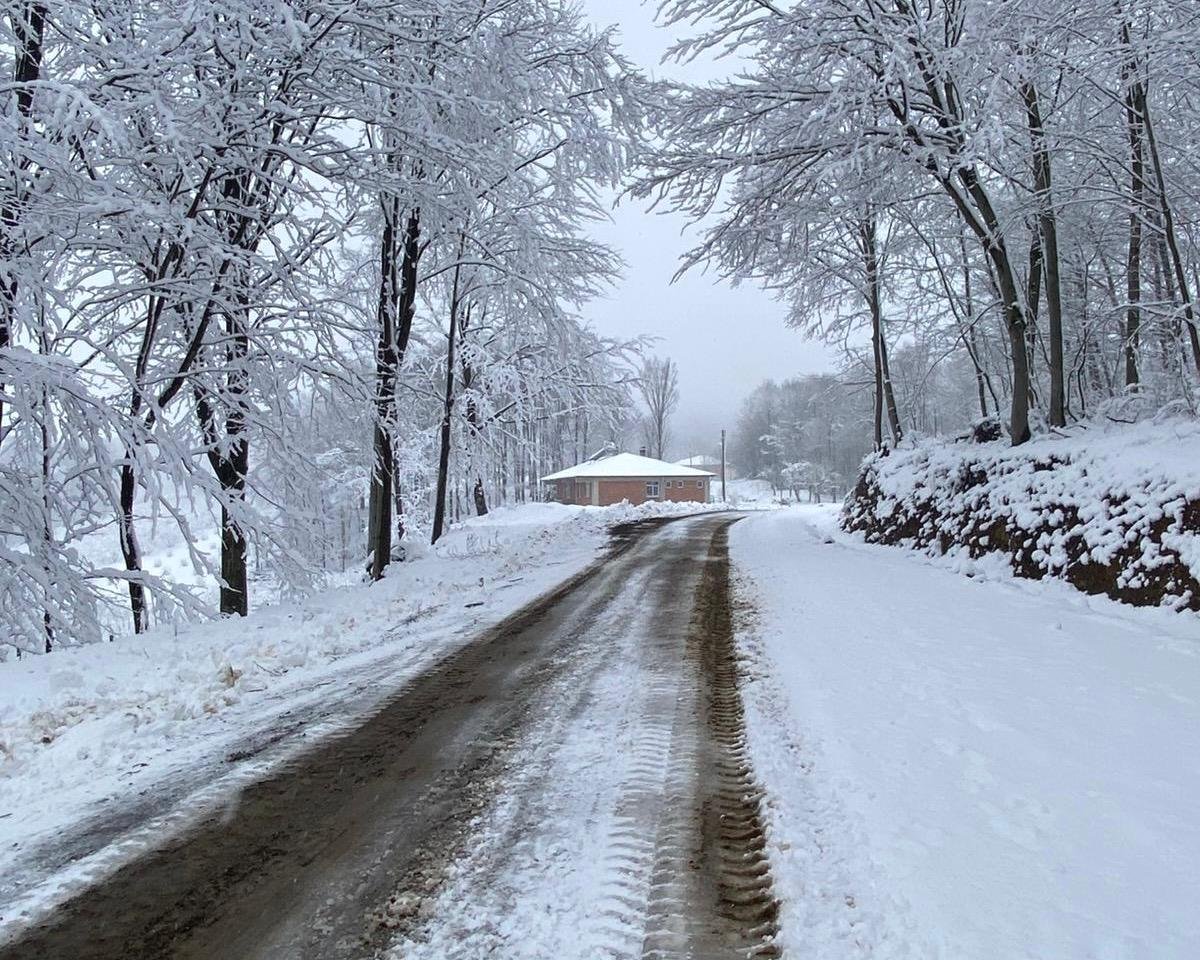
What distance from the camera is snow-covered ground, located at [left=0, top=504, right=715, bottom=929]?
10.4ft

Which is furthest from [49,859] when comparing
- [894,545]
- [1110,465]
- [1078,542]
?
[894,545]

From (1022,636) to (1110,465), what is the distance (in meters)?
3.38

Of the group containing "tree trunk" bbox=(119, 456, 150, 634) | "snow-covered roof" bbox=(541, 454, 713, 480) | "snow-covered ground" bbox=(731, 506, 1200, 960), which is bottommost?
"snow-covered ground" bbox=(731, 506, 1200, 960)

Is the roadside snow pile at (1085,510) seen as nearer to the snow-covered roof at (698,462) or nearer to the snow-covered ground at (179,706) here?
the snow-covered ground at (179,706)

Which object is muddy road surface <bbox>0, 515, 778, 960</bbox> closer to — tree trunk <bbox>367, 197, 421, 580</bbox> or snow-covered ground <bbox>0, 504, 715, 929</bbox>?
snow-covered ground <bbox>0, 504, 715, 929</bbox>

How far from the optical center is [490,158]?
8.48 metres

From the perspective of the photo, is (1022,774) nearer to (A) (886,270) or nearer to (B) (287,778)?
(B) (287,778)

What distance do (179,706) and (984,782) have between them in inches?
194

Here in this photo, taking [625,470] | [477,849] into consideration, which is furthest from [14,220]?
[625,470]

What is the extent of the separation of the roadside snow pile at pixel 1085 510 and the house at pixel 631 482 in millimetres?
34705

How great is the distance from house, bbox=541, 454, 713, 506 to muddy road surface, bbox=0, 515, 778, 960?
4213 centimetres

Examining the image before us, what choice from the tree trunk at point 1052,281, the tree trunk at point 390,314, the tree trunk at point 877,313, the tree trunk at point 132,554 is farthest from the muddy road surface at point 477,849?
the tree trunk at point 877,313

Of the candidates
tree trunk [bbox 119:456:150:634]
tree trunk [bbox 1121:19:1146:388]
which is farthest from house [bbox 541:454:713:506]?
tree trunk [bbox 119:456:150:634]

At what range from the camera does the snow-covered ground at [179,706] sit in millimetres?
3170
